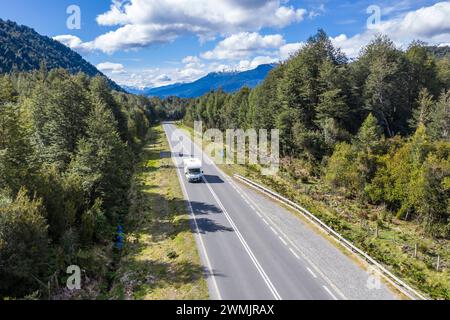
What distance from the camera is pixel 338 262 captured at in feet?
73.9

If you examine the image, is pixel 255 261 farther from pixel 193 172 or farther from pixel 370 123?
pixel 370 123

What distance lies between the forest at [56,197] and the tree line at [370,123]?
3112cm

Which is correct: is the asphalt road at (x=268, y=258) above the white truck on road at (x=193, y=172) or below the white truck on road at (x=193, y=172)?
below

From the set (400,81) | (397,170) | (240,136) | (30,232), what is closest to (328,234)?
(397,170)

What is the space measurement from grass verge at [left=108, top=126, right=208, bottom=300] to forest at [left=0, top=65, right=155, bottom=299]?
183cm

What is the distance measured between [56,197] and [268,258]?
17.4 meters

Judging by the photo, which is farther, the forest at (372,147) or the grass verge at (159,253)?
the forest at (372,147)

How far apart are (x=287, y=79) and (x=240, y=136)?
84.1 ft

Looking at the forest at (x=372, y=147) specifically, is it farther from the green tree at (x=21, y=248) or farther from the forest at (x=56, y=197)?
the green tree at (x=21, y=248)

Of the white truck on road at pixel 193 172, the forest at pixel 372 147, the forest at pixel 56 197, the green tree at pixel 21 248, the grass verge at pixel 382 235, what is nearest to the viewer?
the green tree at pixel 21 248

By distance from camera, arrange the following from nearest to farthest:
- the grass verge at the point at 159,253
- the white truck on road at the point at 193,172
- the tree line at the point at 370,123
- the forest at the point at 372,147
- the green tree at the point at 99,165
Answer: the grass verge at the point at 159,253 < the green tree at the point at 99,165 < the forest at the point at 372,147 < the tree line at the point at 370,123 < the white truck on road at the point at 193,172

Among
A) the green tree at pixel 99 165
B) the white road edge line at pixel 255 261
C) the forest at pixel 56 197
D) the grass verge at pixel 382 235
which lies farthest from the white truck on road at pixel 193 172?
the green tree at pixel 99 165

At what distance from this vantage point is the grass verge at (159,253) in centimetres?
1984
